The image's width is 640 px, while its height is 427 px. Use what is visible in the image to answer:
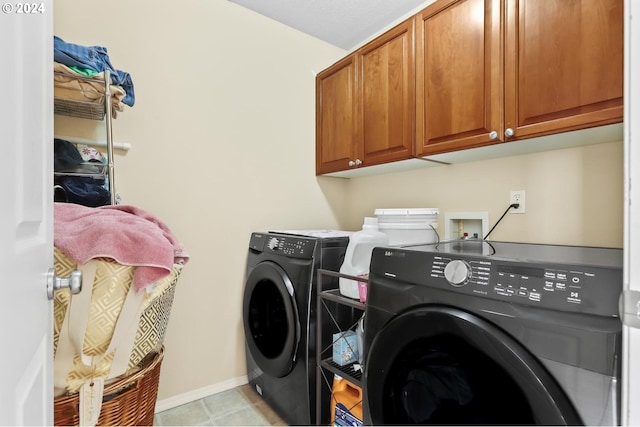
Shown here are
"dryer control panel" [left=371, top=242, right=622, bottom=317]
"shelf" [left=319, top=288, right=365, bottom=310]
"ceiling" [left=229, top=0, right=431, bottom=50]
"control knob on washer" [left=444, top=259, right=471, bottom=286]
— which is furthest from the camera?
"ceiling" [left=229, top=0, right=431, bottom=50]

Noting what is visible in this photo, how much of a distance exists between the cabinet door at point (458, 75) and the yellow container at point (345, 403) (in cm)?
121

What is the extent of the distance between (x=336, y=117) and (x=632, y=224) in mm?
1843

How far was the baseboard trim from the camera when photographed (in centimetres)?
179

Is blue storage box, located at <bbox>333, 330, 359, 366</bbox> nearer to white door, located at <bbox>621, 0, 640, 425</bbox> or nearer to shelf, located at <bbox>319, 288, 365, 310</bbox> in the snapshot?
shelf, located at <bbox>319, 288, 365, 310</bbox>

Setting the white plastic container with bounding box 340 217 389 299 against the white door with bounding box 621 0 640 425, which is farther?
the white plastic container with bounding box 340 217 389 299

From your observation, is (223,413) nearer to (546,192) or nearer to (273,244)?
(273,244)

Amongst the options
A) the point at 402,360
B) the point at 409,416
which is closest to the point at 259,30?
the point at 402,360

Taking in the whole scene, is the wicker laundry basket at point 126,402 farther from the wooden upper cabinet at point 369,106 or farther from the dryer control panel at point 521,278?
the wooden upper cabinet at point 369,106

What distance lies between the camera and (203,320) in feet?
6.29

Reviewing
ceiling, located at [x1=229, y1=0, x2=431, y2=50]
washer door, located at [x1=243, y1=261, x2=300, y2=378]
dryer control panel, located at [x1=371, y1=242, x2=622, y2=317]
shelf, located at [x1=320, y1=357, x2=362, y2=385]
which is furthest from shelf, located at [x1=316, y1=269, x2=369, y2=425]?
ceiling, located at [x1=229, y1=0, x2=431, y2=50]

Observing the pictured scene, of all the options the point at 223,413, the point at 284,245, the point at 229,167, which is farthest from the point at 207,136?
the point at 223,413

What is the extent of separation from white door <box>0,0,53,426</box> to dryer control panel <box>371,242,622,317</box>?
0.85 meters


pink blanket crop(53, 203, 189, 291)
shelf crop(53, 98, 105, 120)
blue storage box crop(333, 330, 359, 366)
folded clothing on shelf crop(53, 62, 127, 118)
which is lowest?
blue storage box crop(333, 330, 359, 366)

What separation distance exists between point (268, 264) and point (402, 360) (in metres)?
1.03
